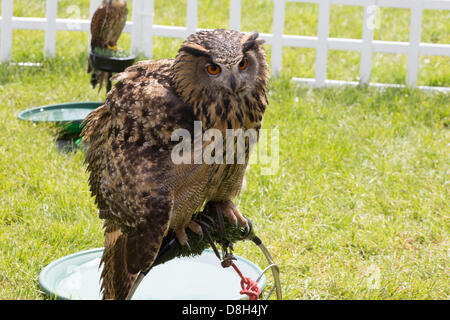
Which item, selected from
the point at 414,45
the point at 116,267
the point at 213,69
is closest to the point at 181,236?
the point at 116,267

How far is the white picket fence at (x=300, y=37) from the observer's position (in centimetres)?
638

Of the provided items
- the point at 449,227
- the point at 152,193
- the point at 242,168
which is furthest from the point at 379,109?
the point at 152,193

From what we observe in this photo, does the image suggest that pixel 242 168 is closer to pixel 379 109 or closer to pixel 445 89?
pixel 379 109

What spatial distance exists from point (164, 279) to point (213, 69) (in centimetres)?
152

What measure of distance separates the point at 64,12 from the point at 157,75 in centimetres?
626

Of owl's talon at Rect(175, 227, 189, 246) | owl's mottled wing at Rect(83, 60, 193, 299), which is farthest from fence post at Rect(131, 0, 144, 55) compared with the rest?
owl's talon at Rect(175, 227, 189, 246)

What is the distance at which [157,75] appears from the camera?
8.00 feet

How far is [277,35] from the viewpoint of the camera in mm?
6484

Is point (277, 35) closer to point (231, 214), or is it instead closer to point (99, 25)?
point (99, 25)

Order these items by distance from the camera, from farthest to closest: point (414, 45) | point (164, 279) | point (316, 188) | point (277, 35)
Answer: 1. point (277, 35)
2. point (414, 45)
3. point (316, 188)
4. point (164, 279)

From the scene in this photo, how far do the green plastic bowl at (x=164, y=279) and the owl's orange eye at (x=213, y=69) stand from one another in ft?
4.12

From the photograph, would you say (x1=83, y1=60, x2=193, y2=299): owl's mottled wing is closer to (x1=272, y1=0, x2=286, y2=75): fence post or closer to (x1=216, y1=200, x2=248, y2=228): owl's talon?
(x1=216, y1=200, x2=248, y2=228): owl's talon

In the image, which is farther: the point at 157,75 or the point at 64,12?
the point at 64,12
